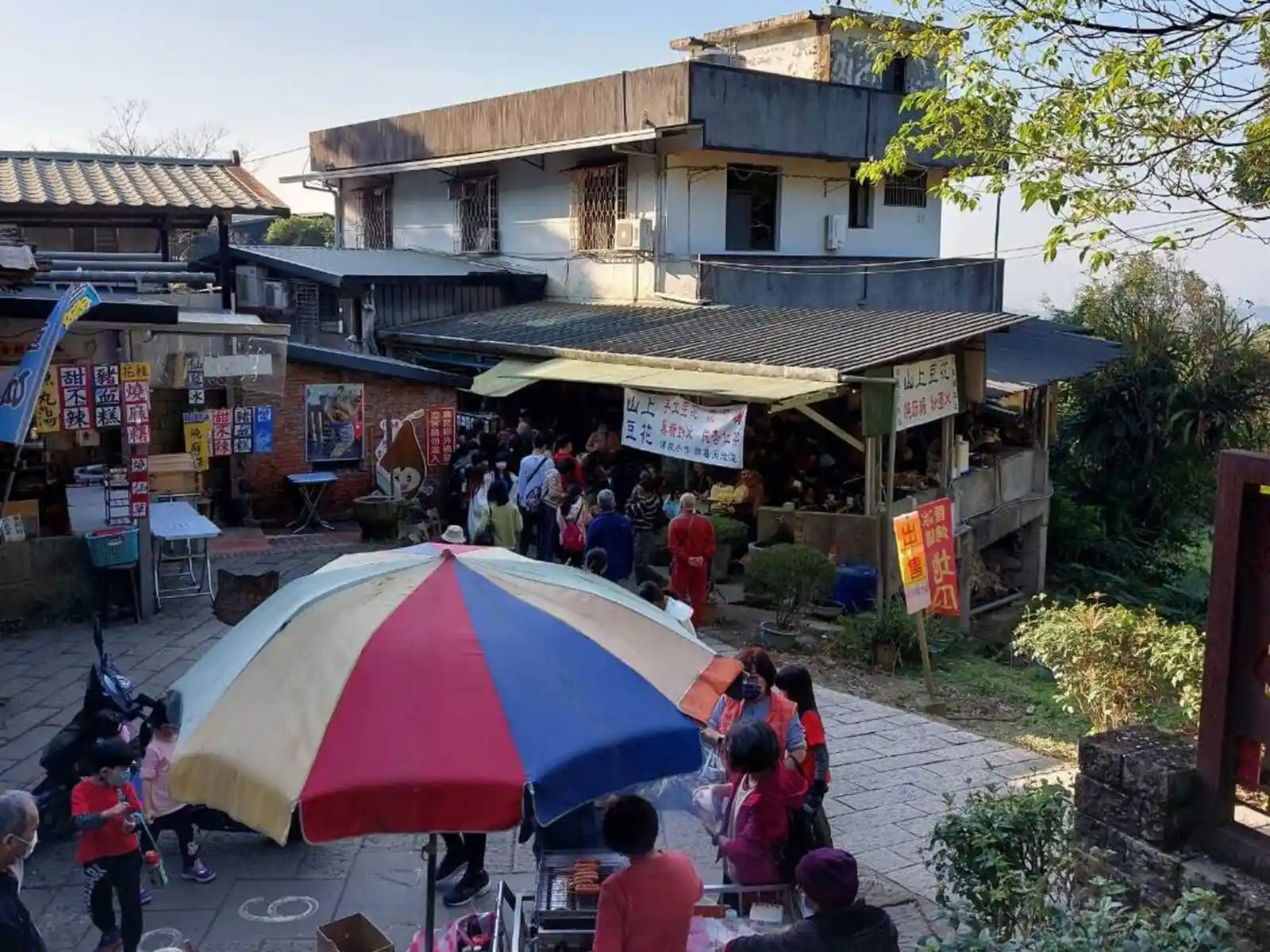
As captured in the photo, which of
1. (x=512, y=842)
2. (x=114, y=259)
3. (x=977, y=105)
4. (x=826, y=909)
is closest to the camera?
(x=826, y=909)

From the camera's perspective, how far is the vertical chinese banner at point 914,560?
9.75m

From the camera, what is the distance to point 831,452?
52.3 ft

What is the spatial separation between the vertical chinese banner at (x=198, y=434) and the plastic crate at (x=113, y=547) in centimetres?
390

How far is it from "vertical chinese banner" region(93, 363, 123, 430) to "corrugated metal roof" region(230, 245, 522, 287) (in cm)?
886

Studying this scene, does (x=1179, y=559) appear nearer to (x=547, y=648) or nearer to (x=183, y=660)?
(x=183, y=660)

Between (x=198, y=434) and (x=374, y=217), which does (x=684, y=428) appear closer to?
(x=198, y=434)

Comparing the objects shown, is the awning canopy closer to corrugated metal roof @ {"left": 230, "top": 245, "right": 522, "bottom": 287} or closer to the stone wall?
corrugated metal roof @ {"left": 230, "top": 245, "right": 522, "bottom": 287}

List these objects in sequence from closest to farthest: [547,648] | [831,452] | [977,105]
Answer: [547,648], [977,105], [831,452]

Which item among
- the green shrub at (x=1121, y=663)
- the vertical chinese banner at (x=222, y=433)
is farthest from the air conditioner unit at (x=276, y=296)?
the green shrub at (x=1121, y=663)

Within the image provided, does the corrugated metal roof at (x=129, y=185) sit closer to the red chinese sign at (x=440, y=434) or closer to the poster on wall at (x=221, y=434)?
the poster on wall at (x=221, y=434)

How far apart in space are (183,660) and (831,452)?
9.09 metres

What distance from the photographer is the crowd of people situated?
11.1m

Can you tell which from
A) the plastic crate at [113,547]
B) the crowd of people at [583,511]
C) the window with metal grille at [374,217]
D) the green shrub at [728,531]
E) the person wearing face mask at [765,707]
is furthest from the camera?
the window with metal grille at [374,217]

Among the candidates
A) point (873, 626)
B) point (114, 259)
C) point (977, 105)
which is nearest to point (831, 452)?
point (873, 626)
